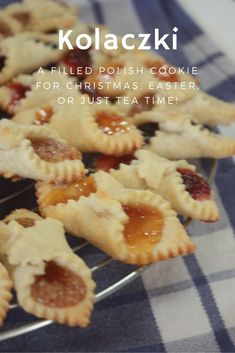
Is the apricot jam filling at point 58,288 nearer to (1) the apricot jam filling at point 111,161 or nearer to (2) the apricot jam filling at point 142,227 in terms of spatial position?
(2) the apricot jam filling at point 142,227

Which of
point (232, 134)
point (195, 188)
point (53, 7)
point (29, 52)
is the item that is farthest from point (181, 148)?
point (53, 7)

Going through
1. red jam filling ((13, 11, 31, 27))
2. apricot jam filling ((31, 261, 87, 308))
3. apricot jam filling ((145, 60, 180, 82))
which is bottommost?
apricot jam filling ((31, 261, 87, 308))

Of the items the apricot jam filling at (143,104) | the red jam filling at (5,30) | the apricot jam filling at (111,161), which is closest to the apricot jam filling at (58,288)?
the apricot jam filling at (111,161)

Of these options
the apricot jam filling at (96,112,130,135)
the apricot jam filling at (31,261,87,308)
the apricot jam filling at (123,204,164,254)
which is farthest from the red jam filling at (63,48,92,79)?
the apricot jam filling at (31,261,87,308)

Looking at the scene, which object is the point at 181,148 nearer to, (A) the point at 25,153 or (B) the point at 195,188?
(B) the point at 195,188

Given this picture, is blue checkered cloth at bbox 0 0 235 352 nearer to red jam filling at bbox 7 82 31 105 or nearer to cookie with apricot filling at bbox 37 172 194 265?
cookie with apricot filling at bbox 37 172 194 265

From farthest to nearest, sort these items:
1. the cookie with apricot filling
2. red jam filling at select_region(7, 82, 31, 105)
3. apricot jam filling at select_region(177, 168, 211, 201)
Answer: red jam filling at select_region(7, 82, 31, 105), apricot jam filling at select_region(177, 168, 211, 201), the cookie with apricot filling

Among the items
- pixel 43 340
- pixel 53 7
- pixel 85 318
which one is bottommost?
pixel 43 340
